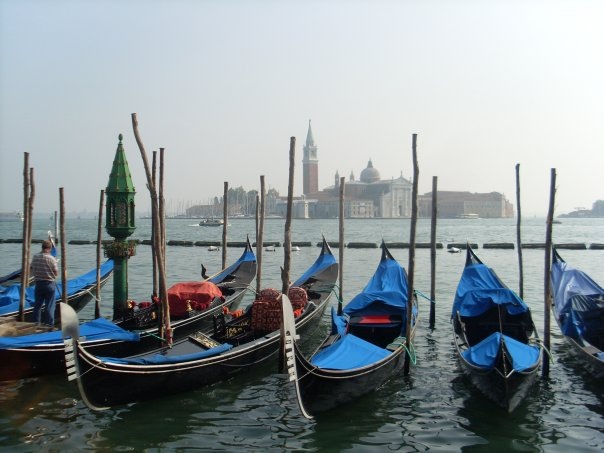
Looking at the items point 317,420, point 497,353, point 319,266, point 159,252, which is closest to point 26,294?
point 159,252

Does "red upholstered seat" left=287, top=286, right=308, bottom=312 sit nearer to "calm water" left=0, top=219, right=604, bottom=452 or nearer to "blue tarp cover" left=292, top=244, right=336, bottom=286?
"calm water" left=0, top=219, right=604, bottom=452

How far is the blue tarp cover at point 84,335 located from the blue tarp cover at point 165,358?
828 millimetres

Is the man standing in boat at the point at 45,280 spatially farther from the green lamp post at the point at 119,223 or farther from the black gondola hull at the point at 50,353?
the black gondola hull at the point at 50,353

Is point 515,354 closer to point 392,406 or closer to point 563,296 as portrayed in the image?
point 392,406

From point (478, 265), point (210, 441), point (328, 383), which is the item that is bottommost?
point (210, 441)

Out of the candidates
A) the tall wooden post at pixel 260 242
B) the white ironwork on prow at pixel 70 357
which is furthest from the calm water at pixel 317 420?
the tall wooden post at pixel 260 242

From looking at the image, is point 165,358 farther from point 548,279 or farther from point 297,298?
point 548,279

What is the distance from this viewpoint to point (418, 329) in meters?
8.79

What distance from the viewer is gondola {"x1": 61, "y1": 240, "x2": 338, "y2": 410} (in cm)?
473

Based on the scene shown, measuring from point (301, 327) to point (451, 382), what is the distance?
2.15 meters

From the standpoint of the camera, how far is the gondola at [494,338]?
16.9 feet

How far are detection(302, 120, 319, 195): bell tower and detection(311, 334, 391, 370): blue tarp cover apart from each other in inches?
4167

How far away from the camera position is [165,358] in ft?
17.5

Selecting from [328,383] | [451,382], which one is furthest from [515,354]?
[328,383]
